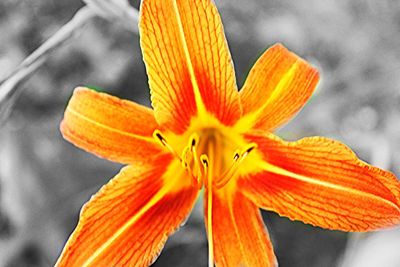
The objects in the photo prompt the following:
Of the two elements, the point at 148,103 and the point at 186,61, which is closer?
the point at 186,61

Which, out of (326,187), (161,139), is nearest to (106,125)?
(161,139)

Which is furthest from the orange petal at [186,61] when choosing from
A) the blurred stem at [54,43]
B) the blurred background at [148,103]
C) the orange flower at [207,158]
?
the blurred background at [148,103]

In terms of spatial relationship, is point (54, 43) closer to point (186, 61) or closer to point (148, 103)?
point (186, 61)

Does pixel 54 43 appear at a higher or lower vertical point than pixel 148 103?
higher

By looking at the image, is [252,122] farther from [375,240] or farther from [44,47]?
[375,240]

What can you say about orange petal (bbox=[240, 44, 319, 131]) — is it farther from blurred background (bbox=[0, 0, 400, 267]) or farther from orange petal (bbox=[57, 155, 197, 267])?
blurred background (bbox=[0, 0, 400, 267])

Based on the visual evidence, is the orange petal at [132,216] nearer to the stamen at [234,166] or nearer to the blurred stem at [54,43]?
the stamen at [234,166]
